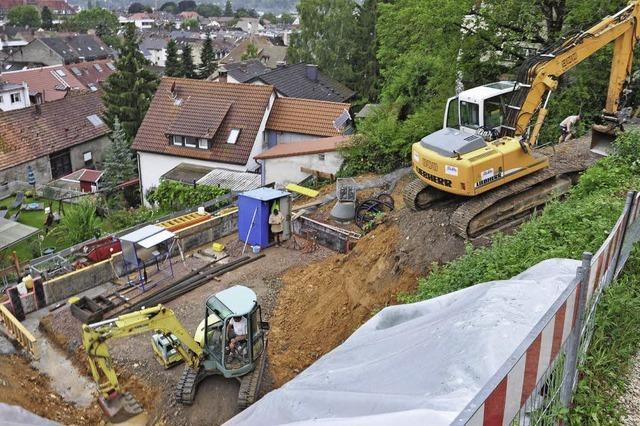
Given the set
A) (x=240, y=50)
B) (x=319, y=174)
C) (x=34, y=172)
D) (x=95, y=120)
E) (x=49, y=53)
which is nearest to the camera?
(x=319, y=174)

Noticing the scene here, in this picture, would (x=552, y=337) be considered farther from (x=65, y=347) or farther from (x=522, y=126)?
(x=65, y=347)

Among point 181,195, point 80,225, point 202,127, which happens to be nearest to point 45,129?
point 202,127

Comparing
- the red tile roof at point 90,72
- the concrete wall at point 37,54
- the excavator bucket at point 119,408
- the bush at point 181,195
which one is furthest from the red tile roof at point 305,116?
the concrete wall at point 37,54

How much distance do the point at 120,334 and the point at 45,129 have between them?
90.7ft

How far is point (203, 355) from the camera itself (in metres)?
11.3

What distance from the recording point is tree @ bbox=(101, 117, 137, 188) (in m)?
31.5

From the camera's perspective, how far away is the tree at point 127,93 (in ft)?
124

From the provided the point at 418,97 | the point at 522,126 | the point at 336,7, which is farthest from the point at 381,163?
the point at 336,7

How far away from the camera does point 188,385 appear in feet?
36.2

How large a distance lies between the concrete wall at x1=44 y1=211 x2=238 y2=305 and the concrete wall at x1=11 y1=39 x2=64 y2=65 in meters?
63.4

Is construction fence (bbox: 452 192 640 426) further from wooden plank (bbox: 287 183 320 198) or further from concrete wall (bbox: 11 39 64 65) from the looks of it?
concrete wall (bbox: 11 39 64 65)

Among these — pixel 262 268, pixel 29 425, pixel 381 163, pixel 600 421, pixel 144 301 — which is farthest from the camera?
A: pixel 381 163

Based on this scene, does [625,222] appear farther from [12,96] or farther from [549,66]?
[12,96]

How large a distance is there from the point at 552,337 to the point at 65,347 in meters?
12.5
